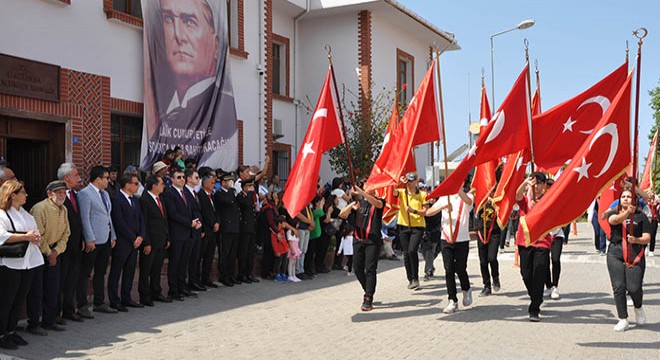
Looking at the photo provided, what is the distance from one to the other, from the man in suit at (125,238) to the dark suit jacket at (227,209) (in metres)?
2.05

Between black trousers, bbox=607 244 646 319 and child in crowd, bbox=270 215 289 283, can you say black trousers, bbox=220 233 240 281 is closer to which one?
child in crowd, bbox=270 215 289 283

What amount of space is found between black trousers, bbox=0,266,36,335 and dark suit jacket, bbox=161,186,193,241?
2.97 meters

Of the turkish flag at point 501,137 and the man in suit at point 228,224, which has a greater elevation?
the turkish flag at point 501,137

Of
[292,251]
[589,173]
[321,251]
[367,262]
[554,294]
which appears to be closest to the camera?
[589,173]

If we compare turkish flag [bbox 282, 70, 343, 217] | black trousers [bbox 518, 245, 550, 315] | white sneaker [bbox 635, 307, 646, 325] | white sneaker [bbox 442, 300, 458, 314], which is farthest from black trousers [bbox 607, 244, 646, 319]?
turkish flag [bbox 282, 70, 343, 217]

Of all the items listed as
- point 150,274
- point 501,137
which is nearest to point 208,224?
point 150,274

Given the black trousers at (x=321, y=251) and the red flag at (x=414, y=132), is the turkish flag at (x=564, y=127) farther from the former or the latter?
the black trousers at (x=321, y=251)

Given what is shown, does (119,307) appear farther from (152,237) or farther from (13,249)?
(13,249)

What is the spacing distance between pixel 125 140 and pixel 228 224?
11.7 ft

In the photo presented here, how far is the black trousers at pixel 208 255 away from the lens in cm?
1112

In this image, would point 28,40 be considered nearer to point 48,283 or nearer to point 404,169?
point 48,283

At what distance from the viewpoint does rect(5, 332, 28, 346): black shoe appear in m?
7.05

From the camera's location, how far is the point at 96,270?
8.90 metres

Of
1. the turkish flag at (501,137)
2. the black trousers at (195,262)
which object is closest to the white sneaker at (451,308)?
the turkish flag at (501,137)
